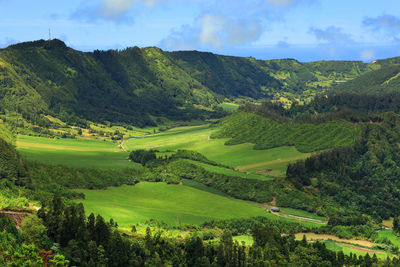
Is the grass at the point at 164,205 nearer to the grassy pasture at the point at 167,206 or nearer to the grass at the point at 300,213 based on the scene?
the grassy pasture at the point at 167,206

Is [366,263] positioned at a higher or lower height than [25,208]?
lower

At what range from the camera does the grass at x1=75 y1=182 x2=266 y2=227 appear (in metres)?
150

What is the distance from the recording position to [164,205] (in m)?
173

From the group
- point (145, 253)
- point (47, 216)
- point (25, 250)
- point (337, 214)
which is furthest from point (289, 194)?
point (25, 250)

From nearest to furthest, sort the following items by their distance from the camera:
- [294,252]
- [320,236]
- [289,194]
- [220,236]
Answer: [294,252] < [220,236] < [320,236] < [289,194]

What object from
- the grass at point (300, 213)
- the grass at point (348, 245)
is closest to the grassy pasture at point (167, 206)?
the grass at point (300, 213)

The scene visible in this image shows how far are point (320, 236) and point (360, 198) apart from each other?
5393 cm

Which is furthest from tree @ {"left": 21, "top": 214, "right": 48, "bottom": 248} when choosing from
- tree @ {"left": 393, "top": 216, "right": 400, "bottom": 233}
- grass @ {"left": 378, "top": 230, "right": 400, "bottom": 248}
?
tree @ {"left": 393, "top": 216, "right": 400, "bottom": 233}

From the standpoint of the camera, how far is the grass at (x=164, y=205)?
150 meters

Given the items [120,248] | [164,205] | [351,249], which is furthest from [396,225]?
[120,248]

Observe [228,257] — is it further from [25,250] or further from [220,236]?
[25,250]

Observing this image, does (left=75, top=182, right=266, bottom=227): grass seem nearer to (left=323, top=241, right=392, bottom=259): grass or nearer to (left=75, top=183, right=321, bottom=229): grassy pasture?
(left=75, top=183, right=321, bottom=229): grassy pasture

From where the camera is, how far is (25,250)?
259 ft

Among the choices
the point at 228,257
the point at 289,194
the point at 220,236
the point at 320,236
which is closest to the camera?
the point at 228,257
